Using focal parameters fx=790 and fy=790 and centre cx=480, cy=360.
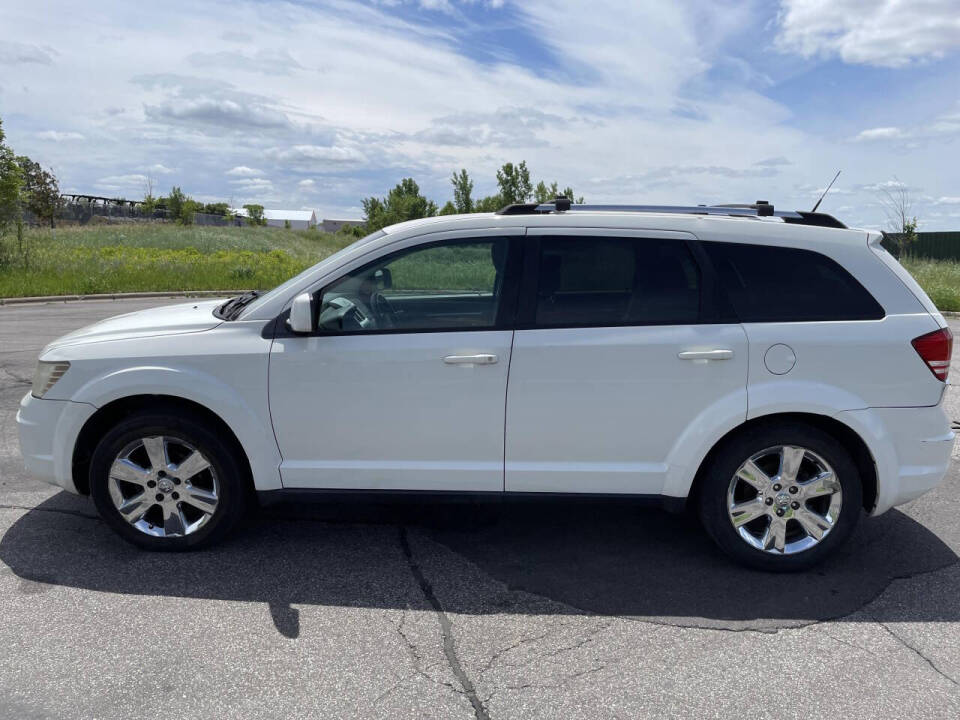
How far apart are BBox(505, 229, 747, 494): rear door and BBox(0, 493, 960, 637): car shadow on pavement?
10.9 inches

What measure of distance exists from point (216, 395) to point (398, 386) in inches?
36.7

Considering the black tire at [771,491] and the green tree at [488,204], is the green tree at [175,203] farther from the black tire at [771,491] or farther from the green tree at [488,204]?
the black tire at [771,491]

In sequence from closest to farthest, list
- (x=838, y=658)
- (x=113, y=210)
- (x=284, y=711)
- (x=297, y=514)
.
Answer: (x=284, y=711) → (x=838, y=658) → (x=297, y=514) → (x=113, y=210)

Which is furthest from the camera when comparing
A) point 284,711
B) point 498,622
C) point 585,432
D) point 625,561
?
point 625,561

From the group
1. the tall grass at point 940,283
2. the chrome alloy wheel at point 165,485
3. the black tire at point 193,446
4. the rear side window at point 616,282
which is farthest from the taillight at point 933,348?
the tall grass at point 940,283

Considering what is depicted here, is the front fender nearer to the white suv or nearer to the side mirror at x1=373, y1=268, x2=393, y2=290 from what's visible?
the white suv

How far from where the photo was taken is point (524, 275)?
4023mm

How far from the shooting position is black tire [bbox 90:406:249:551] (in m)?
4.05

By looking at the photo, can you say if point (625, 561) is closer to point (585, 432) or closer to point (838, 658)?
point (585, 432)

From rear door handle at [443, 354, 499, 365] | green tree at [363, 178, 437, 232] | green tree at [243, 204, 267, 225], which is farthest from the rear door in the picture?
green tree at [243, 204, 267, 225]

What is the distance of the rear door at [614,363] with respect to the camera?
389 cm

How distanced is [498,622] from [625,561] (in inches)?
37.6

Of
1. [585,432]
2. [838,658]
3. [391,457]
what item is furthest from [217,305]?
[838,658]

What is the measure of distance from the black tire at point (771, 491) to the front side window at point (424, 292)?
4.54 ft
